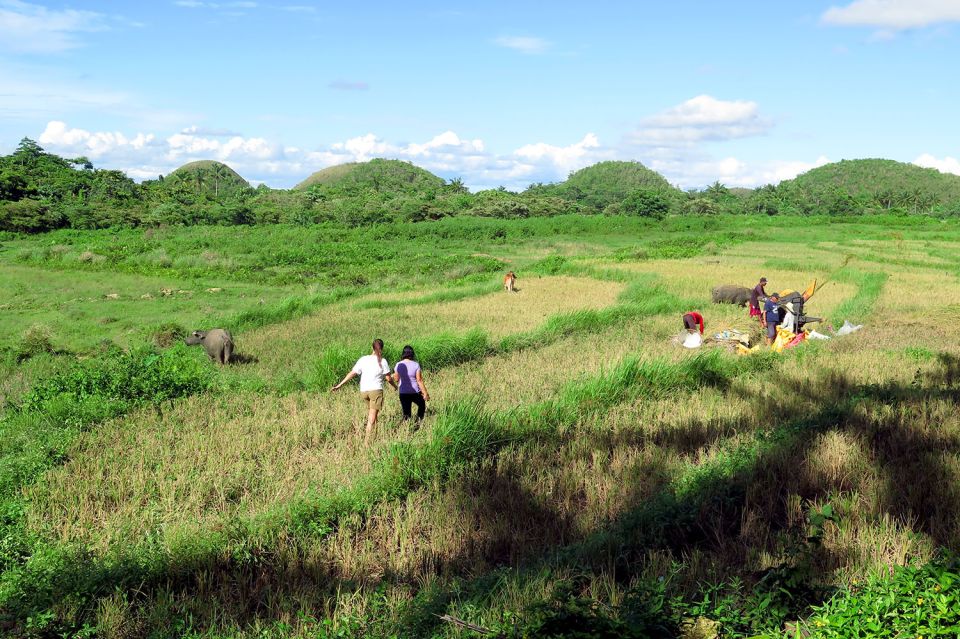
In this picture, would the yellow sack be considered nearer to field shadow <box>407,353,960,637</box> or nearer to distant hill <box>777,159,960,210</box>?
field shadow <box>407,353,960,637</box>

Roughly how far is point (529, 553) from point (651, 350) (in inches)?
308

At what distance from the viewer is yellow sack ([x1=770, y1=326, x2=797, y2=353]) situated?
12562 mm

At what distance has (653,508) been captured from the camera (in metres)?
5.11

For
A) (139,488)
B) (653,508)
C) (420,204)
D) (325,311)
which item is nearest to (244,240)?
(420,204)

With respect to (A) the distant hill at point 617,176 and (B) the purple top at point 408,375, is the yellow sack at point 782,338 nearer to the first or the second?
(B) the purple top at point 408,375

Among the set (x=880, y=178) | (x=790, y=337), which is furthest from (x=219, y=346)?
(x=880, y=178)

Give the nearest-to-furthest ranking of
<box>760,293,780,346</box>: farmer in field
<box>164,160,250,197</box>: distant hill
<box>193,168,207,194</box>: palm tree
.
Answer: <box>760,293,780,346</box>: farmer in field < <box>164,160,250,197</box>: distant hill < <box>193,168,207,194</box>: palm tree

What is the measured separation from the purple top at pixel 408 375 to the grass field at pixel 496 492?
1.57 ft

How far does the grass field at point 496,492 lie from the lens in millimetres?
3979

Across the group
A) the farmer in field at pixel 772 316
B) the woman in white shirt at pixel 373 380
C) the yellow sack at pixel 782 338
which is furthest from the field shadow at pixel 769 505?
the farmer in field at pixel 772 316

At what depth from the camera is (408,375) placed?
771cm

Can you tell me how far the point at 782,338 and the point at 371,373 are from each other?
8671mm

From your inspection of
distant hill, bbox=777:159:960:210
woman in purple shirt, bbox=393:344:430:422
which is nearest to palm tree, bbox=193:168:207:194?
woman in purple shirt, bbox=393:344:430:422

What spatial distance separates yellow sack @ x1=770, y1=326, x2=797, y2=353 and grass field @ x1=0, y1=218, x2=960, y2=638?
2.72 feet
